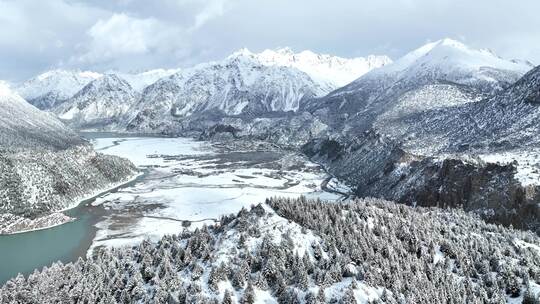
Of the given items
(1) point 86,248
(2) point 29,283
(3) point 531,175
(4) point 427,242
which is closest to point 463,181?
(3) point 531,175

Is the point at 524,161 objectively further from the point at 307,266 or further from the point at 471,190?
the point at 307,266

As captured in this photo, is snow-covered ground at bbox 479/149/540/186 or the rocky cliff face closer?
the rocky cliff face

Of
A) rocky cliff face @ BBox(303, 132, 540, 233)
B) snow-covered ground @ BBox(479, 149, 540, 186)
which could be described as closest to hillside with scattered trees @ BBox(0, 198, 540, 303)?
rocky cliff face @ BBox(303, 132, 540, 233)

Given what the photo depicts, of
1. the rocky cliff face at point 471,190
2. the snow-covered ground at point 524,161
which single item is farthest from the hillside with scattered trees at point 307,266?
the snow-covered ground at point 524,161

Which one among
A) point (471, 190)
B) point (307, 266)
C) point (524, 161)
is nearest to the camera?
point (307, 266)

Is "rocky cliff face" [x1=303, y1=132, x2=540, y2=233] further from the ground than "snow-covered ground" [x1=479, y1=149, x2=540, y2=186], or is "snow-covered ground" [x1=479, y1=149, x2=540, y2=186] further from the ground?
"snow-covered ground" [x1=479, y1=149, x2=540, y2=186]

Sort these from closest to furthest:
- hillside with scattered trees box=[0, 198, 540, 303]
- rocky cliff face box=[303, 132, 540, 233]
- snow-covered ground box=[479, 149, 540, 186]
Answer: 1. hillside with scattered trees box=[0, 198, 540, 303]
2. rocky cliff face box=[303, 132, 540, 233]
3. snow-covered ground box=[479, 149, 540, 186]

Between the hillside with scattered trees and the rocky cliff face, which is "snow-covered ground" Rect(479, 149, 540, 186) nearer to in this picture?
the rocky cliff face

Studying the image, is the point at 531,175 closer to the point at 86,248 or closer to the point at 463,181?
the point at 463,181

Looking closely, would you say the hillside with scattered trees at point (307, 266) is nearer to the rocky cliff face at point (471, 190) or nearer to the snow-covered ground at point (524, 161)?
the rocky cliff face at point (471, 190)

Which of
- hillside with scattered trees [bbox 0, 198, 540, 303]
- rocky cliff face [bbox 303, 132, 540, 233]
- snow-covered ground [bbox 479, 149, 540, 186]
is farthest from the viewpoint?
snow-covered ground [bbox 479, 149, 540, 186]

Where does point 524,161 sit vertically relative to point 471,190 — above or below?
above

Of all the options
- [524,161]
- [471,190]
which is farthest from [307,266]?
[524,161]
